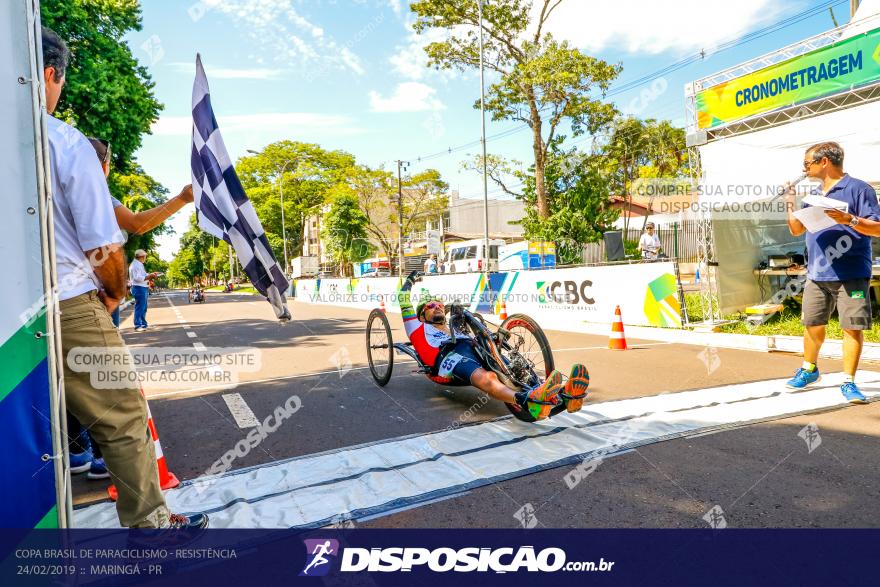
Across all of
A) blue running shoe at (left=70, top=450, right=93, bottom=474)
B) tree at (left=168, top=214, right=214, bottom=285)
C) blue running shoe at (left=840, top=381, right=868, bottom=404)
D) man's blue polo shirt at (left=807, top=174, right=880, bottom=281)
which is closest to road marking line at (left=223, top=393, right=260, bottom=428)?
blue running shoe at (left=70, top=450, right=93, bottom=474)

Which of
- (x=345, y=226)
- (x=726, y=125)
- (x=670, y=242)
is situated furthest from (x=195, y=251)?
(x=726, y=125)

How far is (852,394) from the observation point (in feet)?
14.4

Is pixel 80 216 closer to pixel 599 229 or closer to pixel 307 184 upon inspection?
pixel 599 229

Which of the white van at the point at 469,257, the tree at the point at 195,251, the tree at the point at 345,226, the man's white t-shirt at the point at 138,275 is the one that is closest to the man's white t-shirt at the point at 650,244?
the white van at the point at 469,257

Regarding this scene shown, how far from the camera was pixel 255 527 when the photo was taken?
106 inches

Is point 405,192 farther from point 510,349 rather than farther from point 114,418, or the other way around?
point 114,418

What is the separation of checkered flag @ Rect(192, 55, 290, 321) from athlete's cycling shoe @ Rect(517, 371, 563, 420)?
6.36 feet

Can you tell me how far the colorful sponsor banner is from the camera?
741 cm

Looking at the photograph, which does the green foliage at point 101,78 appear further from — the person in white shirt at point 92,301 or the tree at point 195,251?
the tree at point 195,251

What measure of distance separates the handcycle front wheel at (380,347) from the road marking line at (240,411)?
1.44 metres

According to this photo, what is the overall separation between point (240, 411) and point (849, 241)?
5743 mm

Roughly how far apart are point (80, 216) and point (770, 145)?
9.60 m

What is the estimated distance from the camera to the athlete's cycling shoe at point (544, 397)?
3.64 metres

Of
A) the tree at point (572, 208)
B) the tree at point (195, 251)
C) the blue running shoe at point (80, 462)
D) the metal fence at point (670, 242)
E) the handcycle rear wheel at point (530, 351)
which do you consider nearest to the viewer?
the blue running shoe at point (80, 462)
